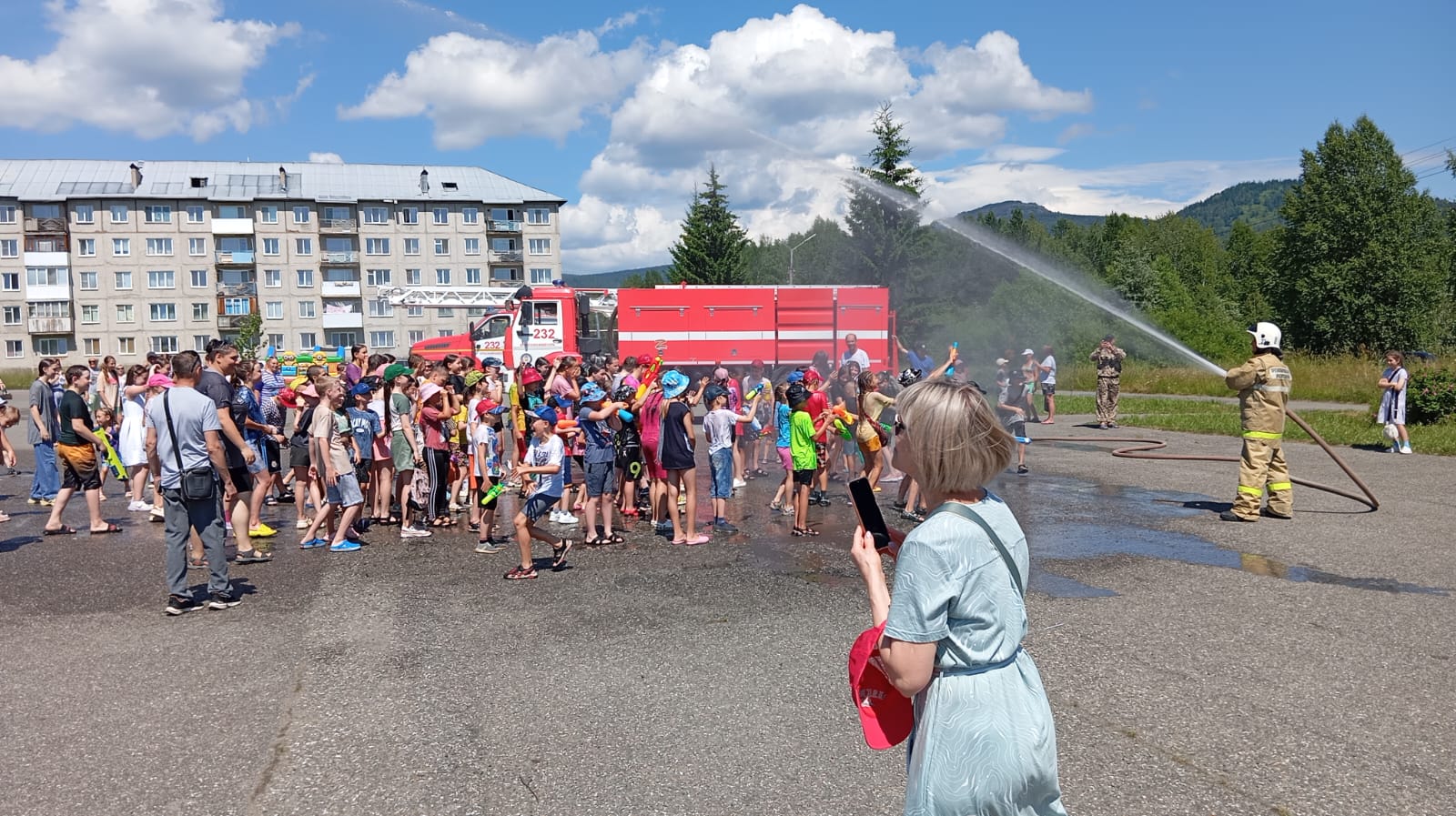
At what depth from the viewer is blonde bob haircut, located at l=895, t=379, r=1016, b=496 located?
7.48 ft

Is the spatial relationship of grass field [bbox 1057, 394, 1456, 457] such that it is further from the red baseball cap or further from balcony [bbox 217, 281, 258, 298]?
balcony [bbox 217, 281, 258, 298]

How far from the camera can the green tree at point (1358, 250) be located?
149 feet

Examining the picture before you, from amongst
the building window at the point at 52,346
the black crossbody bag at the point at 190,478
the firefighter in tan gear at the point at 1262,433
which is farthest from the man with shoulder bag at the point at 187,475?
the building window at the point at 52,346

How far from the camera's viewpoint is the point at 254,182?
77125mm

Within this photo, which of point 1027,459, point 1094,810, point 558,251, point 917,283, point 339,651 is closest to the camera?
point 1094,810

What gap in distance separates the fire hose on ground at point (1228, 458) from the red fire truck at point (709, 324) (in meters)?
6.57

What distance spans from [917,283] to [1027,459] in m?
21.0

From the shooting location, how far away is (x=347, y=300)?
77.6 metres

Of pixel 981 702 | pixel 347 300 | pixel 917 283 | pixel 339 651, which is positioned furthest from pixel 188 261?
pixel 981 702

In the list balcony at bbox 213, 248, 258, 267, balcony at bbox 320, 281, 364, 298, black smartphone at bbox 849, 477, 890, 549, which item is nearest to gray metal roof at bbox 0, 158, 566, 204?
balcony at bbox 213, 248, 258, 267

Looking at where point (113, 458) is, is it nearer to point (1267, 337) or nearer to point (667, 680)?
point (667, 680)

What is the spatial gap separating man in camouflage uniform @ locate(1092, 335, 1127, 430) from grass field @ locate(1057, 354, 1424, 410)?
5.01 metres

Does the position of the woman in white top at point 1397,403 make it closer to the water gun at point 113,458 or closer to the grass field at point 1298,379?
the grass field at point 1298,379

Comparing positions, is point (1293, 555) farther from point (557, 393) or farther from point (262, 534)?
point (262, 534)
